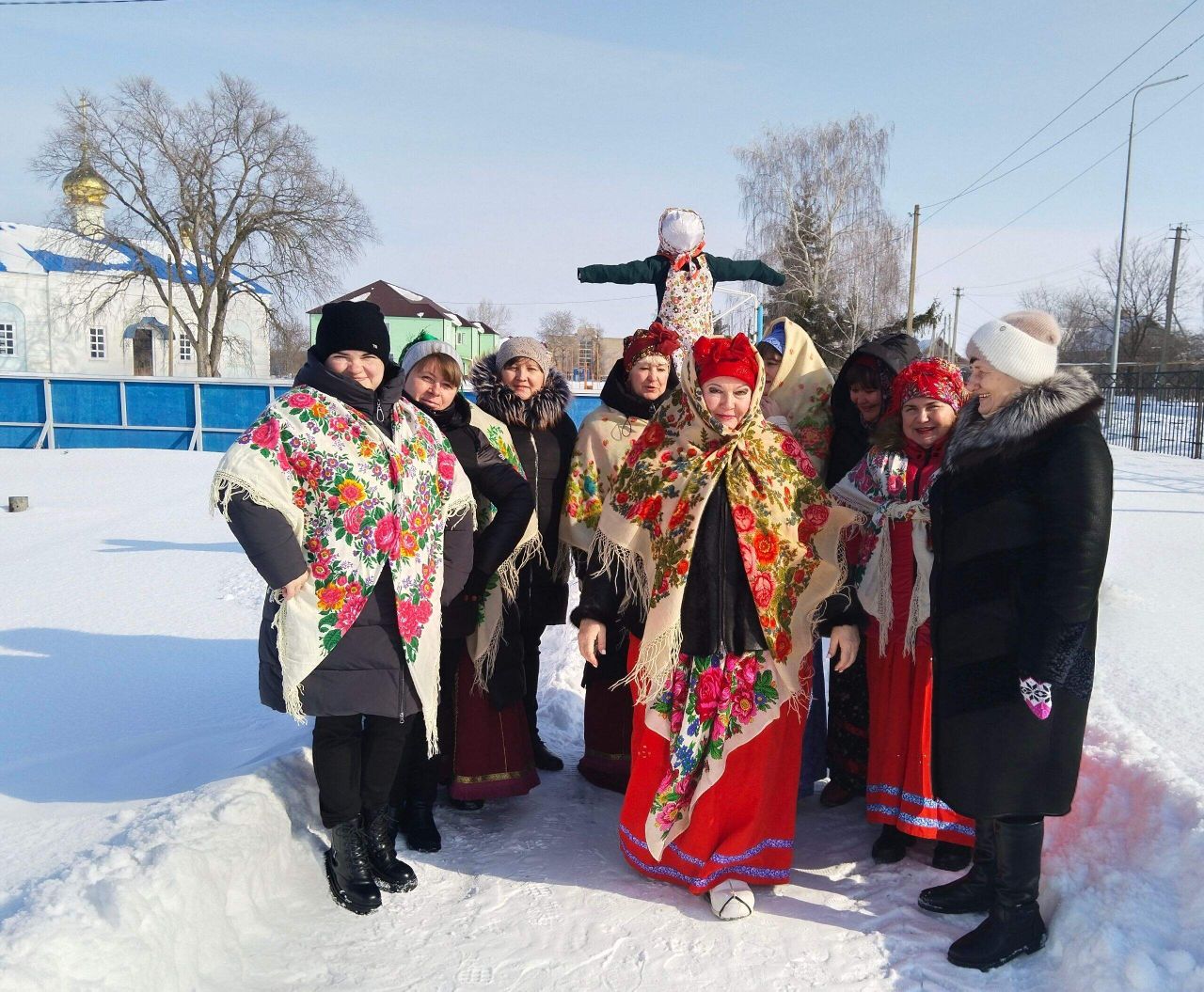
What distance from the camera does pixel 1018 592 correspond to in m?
2.33

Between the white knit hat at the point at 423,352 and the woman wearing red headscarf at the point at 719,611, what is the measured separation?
31.9 inches

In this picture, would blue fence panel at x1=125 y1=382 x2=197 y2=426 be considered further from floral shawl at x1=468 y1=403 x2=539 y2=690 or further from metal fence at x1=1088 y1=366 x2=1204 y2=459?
metal fence at x1=1088 y1=366 x2=1204 y2=459

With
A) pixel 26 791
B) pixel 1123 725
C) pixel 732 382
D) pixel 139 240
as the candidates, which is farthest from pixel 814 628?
pixel 139 240

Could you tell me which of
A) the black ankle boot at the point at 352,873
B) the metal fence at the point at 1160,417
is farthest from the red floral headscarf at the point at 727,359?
the metal fence at the point at 1160,417

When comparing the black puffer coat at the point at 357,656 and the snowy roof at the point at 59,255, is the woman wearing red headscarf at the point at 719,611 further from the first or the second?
the snowy roof at the point at 59,255

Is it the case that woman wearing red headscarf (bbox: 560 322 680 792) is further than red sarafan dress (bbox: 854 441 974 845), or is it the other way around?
woman wearing red headscarf (bbox: 560 322 680 792)

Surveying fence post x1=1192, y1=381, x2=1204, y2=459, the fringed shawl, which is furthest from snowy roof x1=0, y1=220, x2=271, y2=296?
the fringed shawl

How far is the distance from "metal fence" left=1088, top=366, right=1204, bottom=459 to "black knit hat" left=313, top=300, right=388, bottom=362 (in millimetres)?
16394

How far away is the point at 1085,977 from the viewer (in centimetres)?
225

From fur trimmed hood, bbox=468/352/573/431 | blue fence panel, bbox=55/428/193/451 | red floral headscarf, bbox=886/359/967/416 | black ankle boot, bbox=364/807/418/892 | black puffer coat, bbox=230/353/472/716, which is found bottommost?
black ankle boot, bbox=364/807/418/892

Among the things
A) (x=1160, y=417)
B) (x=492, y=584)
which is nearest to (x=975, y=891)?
(x=492, y=584)

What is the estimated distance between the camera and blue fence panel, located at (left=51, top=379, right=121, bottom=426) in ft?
51.3

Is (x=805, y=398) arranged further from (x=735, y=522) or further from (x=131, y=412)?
(x=131, y=412)

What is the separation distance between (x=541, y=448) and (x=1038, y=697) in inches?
75.8
